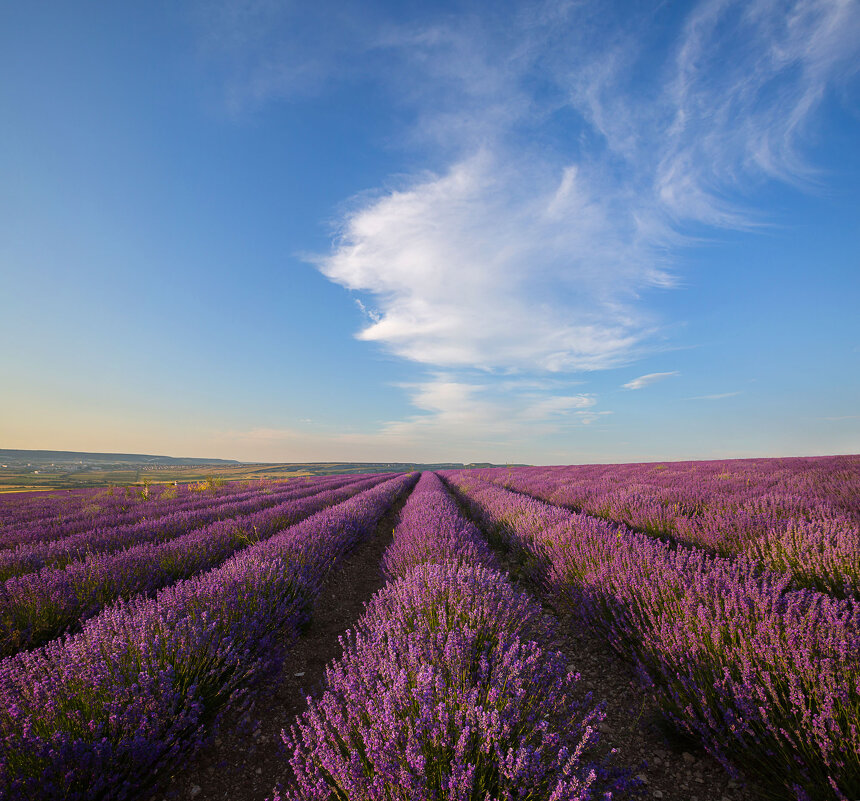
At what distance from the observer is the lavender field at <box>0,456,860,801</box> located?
4.26 feet

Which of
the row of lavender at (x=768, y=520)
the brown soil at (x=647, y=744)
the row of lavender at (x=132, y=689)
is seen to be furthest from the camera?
the row of lavender at (x=768, y=520)

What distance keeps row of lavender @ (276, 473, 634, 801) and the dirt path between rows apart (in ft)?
0.76

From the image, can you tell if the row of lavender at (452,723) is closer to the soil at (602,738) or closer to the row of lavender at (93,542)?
the soil at (602,738)

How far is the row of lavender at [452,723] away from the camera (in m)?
1.16

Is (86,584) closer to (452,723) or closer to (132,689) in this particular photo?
(132,689)

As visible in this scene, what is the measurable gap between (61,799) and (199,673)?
0.68 meters

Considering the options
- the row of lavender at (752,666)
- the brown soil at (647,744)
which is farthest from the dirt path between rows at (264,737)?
the row of lavender at (752,666)

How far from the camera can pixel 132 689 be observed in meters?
1.68

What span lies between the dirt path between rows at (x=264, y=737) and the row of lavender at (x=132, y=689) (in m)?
0.15

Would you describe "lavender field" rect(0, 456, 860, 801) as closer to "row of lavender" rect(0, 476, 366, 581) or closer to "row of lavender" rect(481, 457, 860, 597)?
"row of lavender" rect(481, 457, 860, 597)

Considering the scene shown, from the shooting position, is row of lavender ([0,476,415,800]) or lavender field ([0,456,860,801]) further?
row of lavender ([0,476,415,800])

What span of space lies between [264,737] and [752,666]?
2547 millimetres

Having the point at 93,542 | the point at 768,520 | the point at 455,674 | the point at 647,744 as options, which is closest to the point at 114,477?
the point at 93,542

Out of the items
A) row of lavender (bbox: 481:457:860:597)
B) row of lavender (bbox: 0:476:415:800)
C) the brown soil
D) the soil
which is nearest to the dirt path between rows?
the soil
